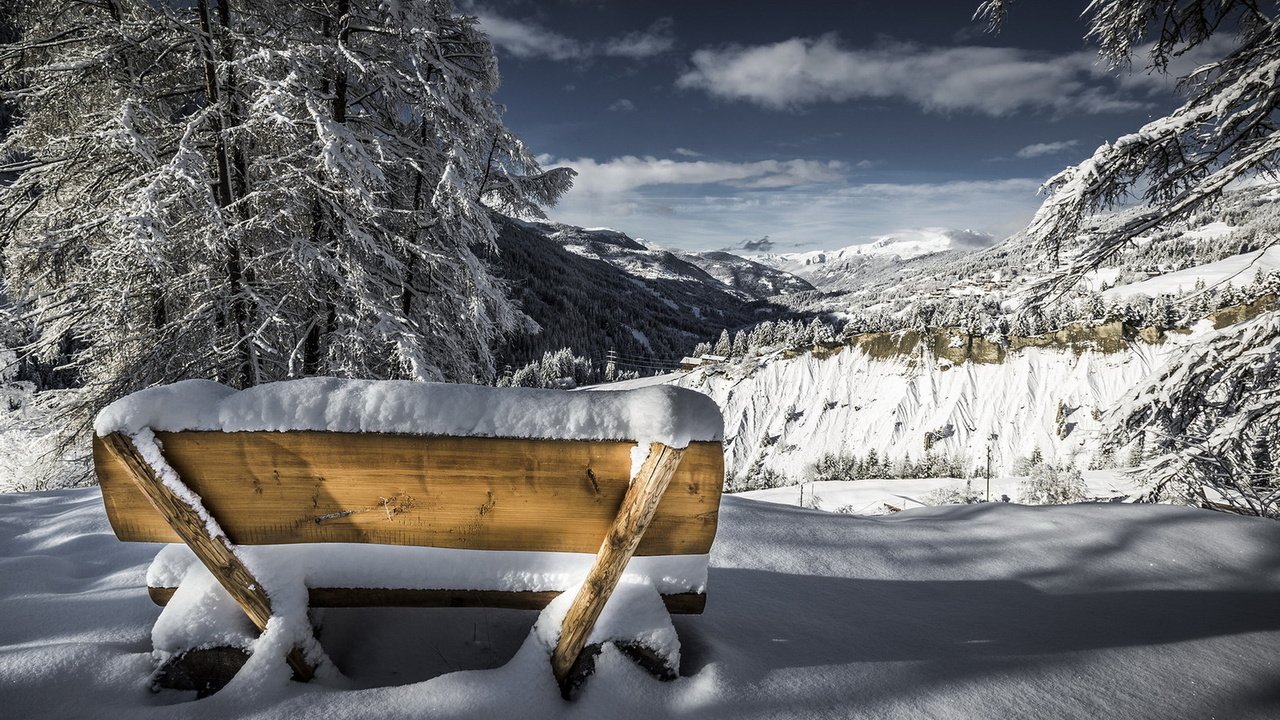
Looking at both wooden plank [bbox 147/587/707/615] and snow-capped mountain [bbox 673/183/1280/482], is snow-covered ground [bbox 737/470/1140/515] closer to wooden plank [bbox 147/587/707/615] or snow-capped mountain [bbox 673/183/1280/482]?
snow-capped mountain [bbox 673/183/1280/482]

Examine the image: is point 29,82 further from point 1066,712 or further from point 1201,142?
point 1201,142

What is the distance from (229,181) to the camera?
212 inches

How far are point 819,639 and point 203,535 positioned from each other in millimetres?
2464

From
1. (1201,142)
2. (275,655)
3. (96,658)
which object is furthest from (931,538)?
(96,658)

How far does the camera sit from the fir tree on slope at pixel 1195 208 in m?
3.11

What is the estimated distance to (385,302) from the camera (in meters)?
5.77

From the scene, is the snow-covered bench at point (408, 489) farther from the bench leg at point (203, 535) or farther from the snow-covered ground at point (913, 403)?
the snow-covered ground at point (913, 403)

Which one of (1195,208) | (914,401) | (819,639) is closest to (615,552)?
(819,639)

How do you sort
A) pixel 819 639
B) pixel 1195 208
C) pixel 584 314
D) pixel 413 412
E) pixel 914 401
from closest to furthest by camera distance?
pixel 413 412 → pixel 819 639 → pixel 1195 208 → pixel 914 401 → pixel 584 314

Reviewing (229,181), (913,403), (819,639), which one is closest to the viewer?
(819,639)

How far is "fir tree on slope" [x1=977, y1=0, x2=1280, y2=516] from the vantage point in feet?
10.2

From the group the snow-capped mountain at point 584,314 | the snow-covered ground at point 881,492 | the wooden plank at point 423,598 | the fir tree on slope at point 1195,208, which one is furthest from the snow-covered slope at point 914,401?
the wooden plank at point 423,598

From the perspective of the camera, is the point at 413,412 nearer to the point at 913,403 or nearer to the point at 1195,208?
the point at 1195,208

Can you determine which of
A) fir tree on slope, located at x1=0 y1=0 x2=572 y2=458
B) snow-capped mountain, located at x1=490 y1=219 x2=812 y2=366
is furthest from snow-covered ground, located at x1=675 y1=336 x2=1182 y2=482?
fir tree on slope, located at x1=0 y1=0 x2=572 y2=458
